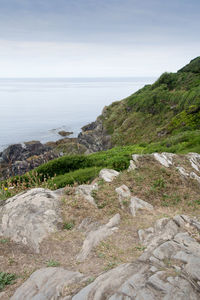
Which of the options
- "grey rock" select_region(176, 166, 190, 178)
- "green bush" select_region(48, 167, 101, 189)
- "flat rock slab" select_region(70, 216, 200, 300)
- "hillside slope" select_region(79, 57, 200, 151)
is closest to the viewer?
"flat rock slab" select_region(70, 216, 200, 300)

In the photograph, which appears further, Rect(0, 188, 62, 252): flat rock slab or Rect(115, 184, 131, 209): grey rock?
Rect(115, 184, 131, 209): grey rock

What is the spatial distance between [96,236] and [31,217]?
2.16 metres

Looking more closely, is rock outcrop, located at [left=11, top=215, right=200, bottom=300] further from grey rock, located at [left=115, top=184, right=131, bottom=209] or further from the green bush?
the green bush

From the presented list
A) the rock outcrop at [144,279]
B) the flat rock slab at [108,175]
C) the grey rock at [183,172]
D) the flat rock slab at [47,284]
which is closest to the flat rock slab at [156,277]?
the rock outcrop at [144,279]

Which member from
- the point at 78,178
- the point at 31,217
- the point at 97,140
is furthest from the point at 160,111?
the point at 31,217

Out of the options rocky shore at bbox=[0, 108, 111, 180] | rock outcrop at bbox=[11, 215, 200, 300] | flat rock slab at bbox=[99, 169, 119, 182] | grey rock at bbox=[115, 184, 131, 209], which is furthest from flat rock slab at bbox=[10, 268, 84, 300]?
rocky shore at bbox=[0, 108, 111, 180]

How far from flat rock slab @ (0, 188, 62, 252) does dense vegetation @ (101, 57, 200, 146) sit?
764 inches

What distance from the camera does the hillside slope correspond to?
88.9 feet

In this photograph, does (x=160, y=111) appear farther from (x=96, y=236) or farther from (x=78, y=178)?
(x=96, y=236)

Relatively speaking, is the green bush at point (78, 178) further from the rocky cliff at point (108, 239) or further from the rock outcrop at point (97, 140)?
the rock outcrop at point (97, 140)

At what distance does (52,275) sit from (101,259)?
3.74 feet

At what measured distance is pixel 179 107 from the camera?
103 ft

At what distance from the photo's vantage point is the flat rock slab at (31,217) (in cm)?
675

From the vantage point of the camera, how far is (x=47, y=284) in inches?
186
